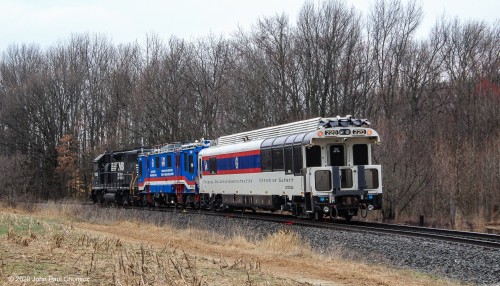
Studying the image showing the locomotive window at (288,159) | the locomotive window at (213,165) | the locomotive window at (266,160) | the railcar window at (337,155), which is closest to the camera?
the railcar window at (337,155)

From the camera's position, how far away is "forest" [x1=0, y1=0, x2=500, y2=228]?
29.1 m

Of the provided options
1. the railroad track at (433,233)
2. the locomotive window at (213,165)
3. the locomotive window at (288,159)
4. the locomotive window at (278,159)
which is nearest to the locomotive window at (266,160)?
the locomotive window at (278,159)

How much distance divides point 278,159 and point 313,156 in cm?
217

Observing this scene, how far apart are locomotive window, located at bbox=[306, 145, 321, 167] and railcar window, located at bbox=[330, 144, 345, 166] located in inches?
21.1

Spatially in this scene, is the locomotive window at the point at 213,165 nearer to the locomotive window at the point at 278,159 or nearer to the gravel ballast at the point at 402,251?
the locomotive window at the point at 278,159

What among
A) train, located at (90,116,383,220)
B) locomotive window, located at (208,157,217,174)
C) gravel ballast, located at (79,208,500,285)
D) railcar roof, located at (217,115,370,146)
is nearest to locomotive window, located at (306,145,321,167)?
train, located at (90,116,383,220)

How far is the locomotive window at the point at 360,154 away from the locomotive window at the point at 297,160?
203cm

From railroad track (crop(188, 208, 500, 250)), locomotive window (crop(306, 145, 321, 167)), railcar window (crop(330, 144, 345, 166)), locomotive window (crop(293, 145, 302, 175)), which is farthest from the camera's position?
railcar window (crop(330, 144, 345, 166))

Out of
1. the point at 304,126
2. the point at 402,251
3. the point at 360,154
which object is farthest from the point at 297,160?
the point at 402,251

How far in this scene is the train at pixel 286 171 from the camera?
72.2 feet

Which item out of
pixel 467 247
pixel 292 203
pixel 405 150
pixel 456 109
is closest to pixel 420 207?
pixel 405 150

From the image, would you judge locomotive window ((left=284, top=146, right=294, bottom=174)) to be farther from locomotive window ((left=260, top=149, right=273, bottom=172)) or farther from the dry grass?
the dry grass

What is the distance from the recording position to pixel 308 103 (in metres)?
44.1

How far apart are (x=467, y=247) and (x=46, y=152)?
56180mm
